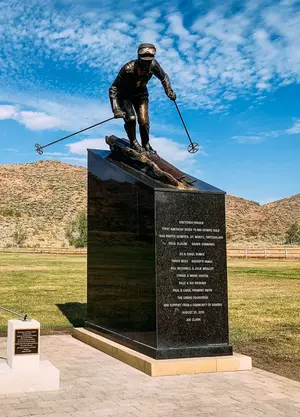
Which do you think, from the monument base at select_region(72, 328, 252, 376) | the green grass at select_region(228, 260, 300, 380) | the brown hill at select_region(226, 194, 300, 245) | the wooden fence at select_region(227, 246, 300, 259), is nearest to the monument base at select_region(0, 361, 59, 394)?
the monument base at select_region(72, 328, 252, 376)

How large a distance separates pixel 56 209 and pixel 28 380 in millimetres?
84951

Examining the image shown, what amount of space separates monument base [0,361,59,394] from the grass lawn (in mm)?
3280

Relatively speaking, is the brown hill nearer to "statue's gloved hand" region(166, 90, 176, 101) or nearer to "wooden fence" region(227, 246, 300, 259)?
"wooden fence" region(227, 246, 300, 259)

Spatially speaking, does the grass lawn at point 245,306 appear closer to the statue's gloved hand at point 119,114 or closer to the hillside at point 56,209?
the statue's gloved hand at point 119,114

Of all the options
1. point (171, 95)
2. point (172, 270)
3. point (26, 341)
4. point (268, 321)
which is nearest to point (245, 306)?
point (268, 321)

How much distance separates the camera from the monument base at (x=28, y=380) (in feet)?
20.7

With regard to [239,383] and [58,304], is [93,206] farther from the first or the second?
[58,304]

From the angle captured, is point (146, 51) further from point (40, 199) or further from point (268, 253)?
point (40, 199)

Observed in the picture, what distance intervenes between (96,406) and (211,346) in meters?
2.42

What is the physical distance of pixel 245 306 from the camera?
15.4 meters

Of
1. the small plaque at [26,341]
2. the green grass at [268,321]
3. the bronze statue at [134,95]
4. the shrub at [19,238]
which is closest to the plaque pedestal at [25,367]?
the small plaque at [26,341]

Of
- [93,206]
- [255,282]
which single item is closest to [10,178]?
[255,282]

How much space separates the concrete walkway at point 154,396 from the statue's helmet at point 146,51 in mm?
4723

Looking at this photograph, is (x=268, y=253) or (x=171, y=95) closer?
(x=171, y=95)
